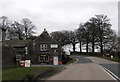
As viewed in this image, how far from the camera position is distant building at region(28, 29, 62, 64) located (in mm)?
48281

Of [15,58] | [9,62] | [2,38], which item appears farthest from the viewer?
[2,38]

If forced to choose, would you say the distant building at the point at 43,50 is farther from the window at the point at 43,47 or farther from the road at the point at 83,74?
the road at the point at 83,74

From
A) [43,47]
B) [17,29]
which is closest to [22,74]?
[43,47]

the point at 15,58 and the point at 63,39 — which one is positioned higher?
the point at 63,39

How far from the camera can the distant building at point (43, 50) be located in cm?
4828

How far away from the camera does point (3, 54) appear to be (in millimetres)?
25062

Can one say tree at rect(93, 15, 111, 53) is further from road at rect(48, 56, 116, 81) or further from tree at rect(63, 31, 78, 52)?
road at rect(48, 56, 116, 81)

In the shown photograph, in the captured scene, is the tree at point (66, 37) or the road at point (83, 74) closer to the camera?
the road at point (83, 74)

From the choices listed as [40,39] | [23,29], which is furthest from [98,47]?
[40,39]

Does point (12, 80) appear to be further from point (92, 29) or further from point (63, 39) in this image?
point (63, 39)

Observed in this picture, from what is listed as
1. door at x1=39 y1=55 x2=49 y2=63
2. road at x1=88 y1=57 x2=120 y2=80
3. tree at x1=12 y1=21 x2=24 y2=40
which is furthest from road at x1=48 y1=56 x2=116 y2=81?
tree at x1=12 y1=21 x2=24 y2=40

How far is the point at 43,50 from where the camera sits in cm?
4866

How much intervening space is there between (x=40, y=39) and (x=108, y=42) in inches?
1416

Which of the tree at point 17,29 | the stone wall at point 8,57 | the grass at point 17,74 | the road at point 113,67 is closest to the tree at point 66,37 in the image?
the tree at point 17,29
